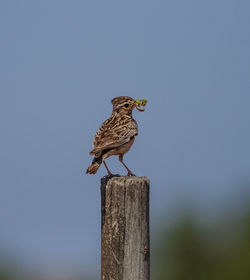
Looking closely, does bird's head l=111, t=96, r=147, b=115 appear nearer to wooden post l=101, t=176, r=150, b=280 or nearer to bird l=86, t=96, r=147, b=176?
bird l=86, t=96, r=147, b=176

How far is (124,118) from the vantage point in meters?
14.1

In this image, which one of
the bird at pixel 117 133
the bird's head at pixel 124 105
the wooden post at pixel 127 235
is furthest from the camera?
the bird's head at pixel 124 105

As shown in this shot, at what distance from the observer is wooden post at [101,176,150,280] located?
7.68 m

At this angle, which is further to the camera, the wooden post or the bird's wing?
the bird's wing

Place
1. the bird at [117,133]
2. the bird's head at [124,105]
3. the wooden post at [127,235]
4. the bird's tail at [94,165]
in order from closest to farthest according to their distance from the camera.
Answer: the wooden post at [127,235]
the bird's tail at [94,165]
the bird at [117,133]
the bird's head at [124,105]

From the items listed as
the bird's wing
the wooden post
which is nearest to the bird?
the bird's wing

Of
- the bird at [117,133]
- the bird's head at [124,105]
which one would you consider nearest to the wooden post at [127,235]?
the bird at [117,133]

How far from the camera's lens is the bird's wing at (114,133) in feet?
41.0

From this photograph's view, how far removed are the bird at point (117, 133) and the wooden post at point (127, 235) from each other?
3683 mm

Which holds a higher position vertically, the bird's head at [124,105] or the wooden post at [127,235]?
the bird's head at [124,105]

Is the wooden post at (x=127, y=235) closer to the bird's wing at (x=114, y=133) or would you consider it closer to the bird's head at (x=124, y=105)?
the bird's wing at (x=114, y=133)
